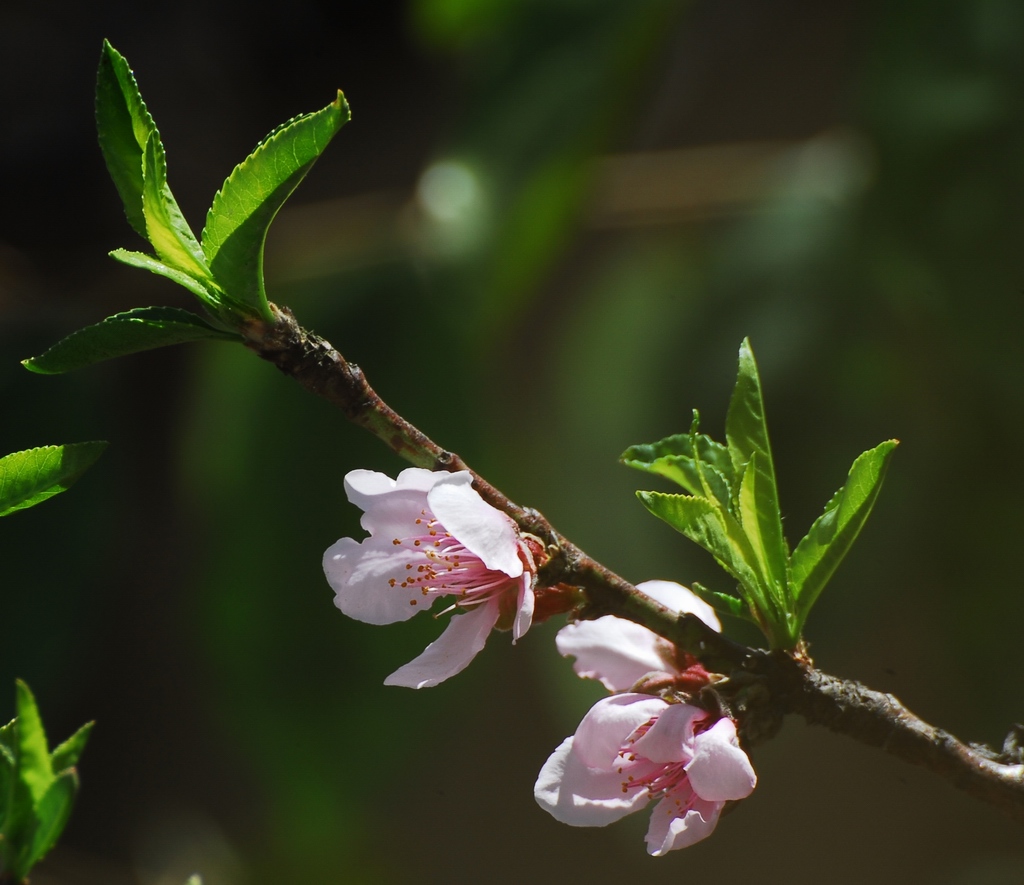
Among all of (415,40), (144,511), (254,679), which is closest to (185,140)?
(415,40)

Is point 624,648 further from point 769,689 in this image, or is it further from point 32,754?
point 32,754

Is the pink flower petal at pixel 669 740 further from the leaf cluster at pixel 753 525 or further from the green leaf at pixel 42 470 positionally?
the green leaf at pixel 42 470

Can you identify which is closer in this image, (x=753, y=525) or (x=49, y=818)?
(x=49, y=818)

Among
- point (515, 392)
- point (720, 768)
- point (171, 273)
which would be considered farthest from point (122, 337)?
point (515, 392)

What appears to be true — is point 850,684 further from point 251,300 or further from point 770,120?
point 770,120

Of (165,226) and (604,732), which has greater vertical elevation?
(165,226)

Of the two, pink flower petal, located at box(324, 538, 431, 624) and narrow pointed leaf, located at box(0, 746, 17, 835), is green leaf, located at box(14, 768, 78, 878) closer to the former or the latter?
narrow pointed leaf, located at box(0, 746, 17, 835)

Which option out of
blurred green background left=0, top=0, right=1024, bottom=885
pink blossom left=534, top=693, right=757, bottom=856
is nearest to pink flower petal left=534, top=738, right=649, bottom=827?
pink blossom left=534, top=693, right=757, bottom=856
